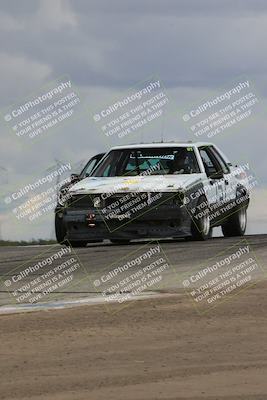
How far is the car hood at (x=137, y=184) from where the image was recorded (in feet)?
71.7

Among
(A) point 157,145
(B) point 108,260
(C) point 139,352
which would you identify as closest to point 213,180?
(A) point 157,145

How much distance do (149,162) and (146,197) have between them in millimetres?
1680

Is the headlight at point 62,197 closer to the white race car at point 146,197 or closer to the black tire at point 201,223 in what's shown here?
the white race car at point 146,197

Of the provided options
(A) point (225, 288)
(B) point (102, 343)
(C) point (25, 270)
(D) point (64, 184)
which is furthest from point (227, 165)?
(B) point (102, 343)

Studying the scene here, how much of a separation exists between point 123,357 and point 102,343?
0.78 m

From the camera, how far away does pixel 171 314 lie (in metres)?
13.6

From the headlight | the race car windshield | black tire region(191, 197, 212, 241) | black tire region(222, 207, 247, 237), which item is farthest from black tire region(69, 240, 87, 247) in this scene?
black tire region(222, 207, 247, 237)

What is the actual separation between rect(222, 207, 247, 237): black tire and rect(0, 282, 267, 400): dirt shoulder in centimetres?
1003

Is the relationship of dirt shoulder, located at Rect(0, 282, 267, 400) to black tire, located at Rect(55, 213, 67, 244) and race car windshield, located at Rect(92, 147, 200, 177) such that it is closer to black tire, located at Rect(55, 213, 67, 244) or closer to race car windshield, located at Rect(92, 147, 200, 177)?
black tire, located at Rect(55, 213, 67, 244)

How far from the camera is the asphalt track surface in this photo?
1571cm

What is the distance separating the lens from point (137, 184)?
22.0m

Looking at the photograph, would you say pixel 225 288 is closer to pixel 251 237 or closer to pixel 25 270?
pixel 25 270

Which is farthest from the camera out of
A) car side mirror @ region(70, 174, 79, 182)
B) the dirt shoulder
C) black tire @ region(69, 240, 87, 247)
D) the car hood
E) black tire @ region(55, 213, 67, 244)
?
car side mirror @ region(70, 174, 79, 182)

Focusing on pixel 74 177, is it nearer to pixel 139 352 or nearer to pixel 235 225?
→ pixel 235 225
